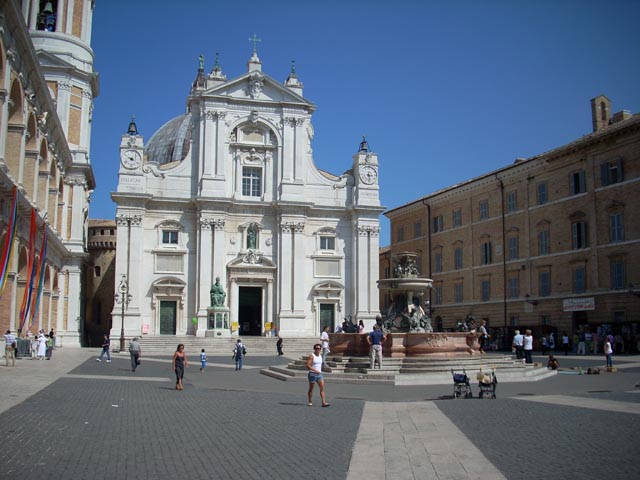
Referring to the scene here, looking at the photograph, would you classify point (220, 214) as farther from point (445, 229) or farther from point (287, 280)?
point (445, 229)

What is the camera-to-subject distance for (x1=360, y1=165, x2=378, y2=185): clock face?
180 feet

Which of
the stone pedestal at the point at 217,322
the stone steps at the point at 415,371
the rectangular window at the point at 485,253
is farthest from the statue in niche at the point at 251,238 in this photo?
the stone steps at the point at 415,371

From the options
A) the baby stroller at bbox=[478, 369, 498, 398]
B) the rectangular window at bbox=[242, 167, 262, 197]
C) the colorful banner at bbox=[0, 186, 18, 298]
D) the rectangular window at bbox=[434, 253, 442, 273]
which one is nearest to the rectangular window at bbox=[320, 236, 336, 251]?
the rectangular window at bbox=[242, 167, 262, 197]

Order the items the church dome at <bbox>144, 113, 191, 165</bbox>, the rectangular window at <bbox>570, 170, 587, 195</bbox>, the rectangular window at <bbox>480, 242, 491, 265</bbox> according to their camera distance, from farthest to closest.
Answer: the church dome at <bbox>144, 113, 191, 165</bbox>, the rectangular window at <bbox>480, 242, 491, 265</bbox>, the rectangular window at <bbox>570, 170, 587, 195</bbox>

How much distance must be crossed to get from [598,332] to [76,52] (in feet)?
140

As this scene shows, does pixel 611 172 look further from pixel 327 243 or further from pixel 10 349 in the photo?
pixel 10 349

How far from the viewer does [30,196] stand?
33.7 metres

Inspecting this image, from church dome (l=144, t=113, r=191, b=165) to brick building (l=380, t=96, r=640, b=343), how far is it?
77.9ft

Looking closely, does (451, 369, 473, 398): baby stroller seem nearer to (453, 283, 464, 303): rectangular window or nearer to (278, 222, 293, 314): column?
(278, 222, 293, 314): column

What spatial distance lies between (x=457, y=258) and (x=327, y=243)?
35.3 feet

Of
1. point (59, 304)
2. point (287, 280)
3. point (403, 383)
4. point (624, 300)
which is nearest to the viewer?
point (403, 383)

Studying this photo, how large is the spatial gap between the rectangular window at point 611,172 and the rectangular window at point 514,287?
1012 centimetres

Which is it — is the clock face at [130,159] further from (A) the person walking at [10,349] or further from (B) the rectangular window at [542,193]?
(B) the rectangular window at [542,193]

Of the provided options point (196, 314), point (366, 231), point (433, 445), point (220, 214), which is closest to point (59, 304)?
point (196, 314)
